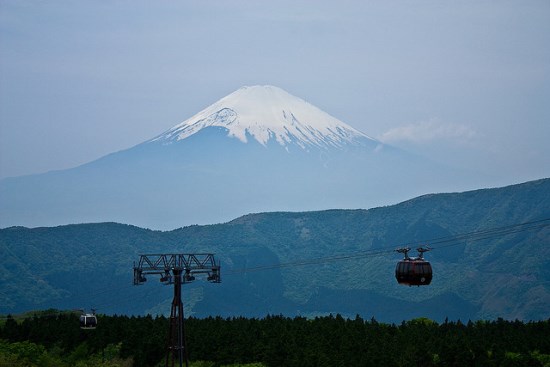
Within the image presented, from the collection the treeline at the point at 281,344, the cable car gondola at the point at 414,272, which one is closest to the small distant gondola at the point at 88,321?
the treeline at the point at 281,344

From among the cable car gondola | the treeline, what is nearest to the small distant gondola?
the treeline

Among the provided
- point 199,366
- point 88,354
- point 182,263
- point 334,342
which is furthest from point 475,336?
point 88,354

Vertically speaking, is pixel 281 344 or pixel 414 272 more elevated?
pixel 414 272

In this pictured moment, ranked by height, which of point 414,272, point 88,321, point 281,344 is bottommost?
point 281,344

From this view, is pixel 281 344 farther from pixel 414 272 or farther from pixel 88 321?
→ pixel 414 272

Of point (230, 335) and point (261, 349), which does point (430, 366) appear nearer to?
point (261, 349)

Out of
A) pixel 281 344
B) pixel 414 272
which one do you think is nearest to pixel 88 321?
pixel 281 344

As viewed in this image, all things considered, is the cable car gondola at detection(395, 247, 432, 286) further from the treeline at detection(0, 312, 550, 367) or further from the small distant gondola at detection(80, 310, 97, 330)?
the small distant gondola at detection(80, 310, 97, 330)

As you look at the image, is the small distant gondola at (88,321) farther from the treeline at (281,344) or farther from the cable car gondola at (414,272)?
the cable car gondola at (414,272)

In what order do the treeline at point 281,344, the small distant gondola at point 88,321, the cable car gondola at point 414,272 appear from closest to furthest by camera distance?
the cable car gondola at point 414,272 → the treeline at point 281,344 → the small distant gondola at point 88,321
